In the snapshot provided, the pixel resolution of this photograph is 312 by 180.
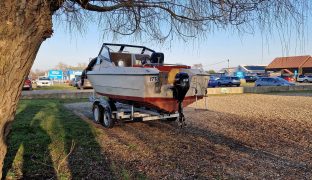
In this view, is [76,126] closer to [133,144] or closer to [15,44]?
[133,144]

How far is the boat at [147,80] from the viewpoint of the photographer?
24.5ft

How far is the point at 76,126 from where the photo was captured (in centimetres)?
901

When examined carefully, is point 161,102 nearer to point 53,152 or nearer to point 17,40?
point 53,152

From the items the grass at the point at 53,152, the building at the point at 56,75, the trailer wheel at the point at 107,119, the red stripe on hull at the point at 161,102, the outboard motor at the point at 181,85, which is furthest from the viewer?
the building at the point at 56,75

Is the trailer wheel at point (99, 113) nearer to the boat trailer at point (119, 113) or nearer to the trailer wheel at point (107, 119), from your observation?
the boat trailer at point (119, 113)

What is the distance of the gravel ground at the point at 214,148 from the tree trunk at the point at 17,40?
2.66 meters

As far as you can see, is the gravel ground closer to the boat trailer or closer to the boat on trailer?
the boat trailer

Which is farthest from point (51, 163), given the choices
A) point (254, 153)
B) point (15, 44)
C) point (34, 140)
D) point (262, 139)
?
point (262, 139)

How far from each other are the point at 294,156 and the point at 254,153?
28.4 inches

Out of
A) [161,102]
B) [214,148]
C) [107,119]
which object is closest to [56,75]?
[107,119]

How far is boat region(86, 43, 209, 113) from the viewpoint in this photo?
294 inches

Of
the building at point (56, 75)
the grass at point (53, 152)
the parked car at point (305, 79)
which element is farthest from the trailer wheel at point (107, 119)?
the building at point (56, 75)

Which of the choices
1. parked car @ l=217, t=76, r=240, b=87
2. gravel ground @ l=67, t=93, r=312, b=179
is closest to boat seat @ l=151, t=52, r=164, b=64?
gravel ground @ l=67, t=93, r=312, b=179

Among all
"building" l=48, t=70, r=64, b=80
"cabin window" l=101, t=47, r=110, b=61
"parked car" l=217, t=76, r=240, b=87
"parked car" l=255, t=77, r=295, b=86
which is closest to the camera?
"cabin window" l=101, t=47, r=110, b=61
